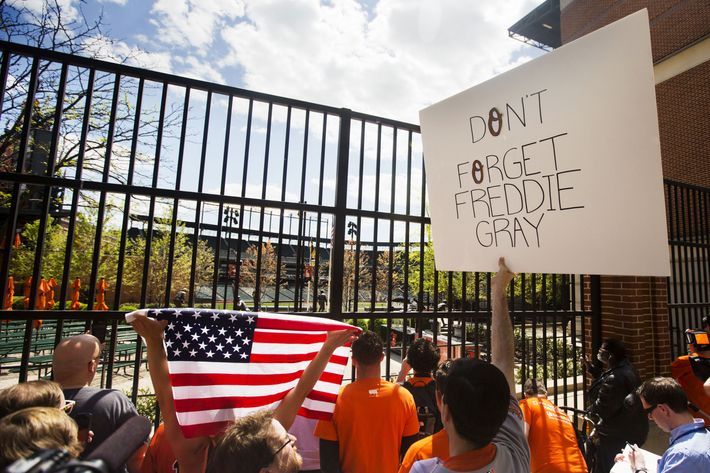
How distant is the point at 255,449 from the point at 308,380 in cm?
64

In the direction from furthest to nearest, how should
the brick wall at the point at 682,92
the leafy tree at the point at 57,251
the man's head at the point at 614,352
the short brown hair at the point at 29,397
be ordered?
the brick wall at the point at 682,92 < the leafy tree at the point at 57,251 < the man's head at the point at 614,352 < the short brown hair at the point at 29,397

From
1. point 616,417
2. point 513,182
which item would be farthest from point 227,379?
point 616,417

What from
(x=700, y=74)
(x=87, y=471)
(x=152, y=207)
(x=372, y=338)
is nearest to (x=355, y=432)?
(x=372, y=338)

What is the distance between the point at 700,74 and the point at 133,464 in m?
19.9

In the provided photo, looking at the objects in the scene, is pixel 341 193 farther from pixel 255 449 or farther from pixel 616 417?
pixel 616 417

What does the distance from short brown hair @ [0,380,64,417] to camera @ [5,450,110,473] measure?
55.4 inches

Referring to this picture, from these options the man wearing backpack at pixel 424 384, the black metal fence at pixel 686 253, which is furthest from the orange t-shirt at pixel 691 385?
the man wearing backpack at pixel 424 384

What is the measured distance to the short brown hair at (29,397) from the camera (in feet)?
5.31

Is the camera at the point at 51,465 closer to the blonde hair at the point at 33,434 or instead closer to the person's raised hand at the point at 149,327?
the blonde hair at the point at 33,434

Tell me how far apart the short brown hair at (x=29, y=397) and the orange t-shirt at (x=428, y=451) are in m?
1.61

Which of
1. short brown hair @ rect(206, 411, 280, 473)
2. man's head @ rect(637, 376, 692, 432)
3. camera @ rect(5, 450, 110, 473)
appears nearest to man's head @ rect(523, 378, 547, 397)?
man's head @ rect(637, 376, 692, 432)

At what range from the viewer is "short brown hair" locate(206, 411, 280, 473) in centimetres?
147

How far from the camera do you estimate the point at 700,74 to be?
14.5 m

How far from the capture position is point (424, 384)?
10.4ft
